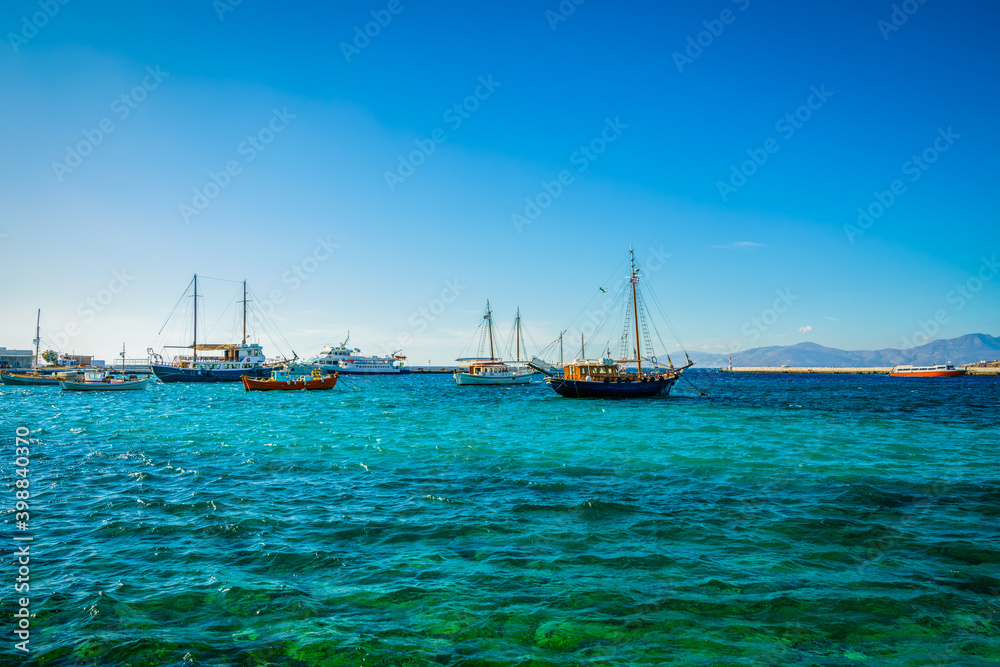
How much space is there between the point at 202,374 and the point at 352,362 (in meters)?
56.8

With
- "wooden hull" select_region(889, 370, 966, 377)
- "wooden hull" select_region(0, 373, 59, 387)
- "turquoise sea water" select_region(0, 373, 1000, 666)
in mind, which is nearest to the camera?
"turquoise sea water" select_region(0, 373, 1000, 666)

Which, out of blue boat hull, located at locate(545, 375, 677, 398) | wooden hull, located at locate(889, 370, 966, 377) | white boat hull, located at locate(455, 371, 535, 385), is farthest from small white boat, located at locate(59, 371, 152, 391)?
wooden hull, located at locate(889, 370, 966, 377)

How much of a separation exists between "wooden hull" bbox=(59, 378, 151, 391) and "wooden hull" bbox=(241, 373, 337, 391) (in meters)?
12.5

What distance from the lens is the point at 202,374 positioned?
3570 inches

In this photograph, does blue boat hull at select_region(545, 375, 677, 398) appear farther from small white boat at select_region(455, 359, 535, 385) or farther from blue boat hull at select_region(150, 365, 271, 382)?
blue boat hull at select_region(150, 365, 271, 382)

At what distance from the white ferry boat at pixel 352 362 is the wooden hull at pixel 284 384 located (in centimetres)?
6796

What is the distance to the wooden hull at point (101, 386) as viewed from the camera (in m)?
61.7

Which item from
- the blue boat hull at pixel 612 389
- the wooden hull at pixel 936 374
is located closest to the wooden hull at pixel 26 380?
the blue boat hull at pixel 612 389

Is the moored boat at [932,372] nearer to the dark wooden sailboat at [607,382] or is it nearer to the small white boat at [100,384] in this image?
the dark wooden sailboat at [607,382]

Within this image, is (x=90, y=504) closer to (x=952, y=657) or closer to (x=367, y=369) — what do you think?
(x=952, y=657)

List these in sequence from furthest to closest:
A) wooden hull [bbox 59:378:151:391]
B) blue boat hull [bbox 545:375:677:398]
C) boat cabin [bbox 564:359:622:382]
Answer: wooden hull [bbox 59:378:151:391] < boat cabin [bbox 564:359:622:382] < blue boat hull [bbox 545:375:677:398]

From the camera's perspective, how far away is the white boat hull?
90.9 meters

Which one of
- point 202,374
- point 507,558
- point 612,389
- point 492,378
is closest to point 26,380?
point 202,374

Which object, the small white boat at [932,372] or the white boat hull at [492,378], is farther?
the small white boat at [932,372]
